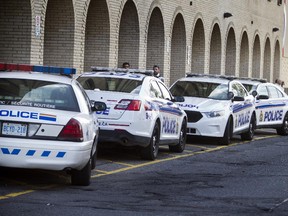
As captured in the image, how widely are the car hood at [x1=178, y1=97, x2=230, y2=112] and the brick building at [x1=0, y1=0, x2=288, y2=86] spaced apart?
3859 mm

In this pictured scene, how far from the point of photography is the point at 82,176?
1188 centimetres

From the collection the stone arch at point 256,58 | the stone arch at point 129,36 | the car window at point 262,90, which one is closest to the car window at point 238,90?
the car window at point 262,90

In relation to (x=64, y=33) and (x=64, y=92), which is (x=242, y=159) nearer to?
(x=64, y=92)

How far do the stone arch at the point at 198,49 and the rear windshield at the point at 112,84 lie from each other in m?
21.0

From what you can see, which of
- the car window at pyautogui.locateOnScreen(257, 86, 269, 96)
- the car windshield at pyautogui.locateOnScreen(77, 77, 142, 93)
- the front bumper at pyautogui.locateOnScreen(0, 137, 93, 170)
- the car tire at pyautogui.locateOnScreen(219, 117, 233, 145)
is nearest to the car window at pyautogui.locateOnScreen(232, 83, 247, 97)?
the car tire at pyautogui.locateOnScreen(219, 117, 233, 145)

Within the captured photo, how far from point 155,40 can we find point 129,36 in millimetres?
2914

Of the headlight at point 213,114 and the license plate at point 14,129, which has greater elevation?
the license plate at point 14,129

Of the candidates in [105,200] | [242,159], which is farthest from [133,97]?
[105,200]

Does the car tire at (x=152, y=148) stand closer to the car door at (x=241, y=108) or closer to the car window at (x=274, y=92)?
the car door at (x=241, y=108)

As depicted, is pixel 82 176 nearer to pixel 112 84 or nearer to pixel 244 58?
pixel 112 84

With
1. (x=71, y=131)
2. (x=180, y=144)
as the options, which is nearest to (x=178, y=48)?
(x=180, y=144)

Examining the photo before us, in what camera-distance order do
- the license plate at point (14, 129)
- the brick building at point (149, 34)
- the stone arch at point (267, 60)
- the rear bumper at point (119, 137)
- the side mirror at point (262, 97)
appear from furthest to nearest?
the stone arch at point (267, 60)
the side mirror at point (262, 97)
the brick building at point (149, 34)
the rear bumper at point (119, 137)
the license plate at point (14, 129)

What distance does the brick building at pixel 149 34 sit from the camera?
22.3 meters

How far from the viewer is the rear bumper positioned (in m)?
15.3
